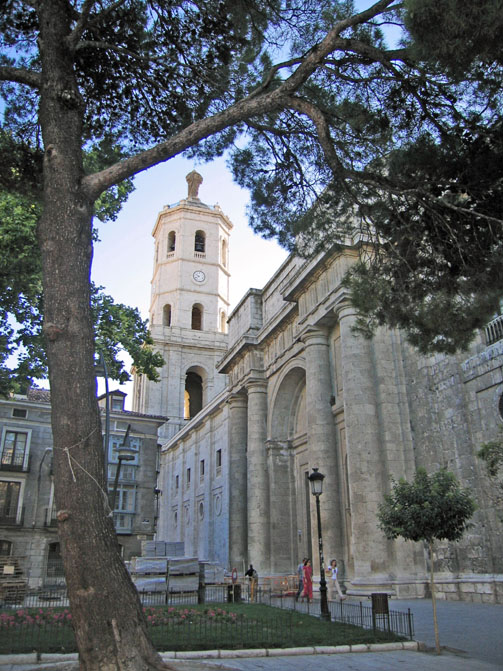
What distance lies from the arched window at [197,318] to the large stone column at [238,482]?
86.1 feet

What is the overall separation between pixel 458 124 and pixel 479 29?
7.11 feet

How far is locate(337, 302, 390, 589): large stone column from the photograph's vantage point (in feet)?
48.9

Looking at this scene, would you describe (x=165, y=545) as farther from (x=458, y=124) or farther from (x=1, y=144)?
(x=458, y=124)

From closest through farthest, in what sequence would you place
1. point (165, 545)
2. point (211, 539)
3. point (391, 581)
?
point (391, 581) → point (165, 545) → point (211, 539)

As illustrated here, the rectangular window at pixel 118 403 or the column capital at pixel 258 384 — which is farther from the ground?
the rectangular window at pixel 118 403

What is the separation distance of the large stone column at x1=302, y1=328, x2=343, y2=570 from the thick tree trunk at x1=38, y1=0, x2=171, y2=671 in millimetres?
13425

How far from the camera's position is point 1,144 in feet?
29.1

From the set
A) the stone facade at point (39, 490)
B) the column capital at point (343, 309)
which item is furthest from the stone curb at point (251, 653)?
the stone facade at point (39, 490)

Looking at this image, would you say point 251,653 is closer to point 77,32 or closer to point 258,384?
point 77,32

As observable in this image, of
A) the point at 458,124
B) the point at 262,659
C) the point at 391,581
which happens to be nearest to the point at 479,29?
the point at 458,124

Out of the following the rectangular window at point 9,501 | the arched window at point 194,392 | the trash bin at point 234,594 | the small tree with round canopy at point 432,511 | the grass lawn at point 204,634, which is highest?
the arched window at point 194,392

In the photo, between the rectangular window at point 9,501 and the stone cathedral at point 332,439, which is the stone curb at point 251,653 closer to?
the stone cathedral at point 332,439

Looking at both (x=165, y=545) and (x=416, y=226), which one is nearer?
(x=416, y=226)

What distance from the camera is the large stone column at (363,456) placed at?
14.9m
